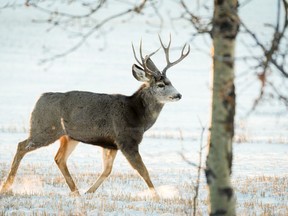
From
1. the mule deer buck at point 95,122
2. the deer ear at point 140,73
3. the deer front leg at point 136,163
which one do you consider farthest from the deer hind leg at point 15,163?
the deer ear at point 140,73

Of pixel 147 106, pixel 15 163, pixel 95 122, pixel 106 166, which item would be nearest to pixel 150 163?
pixel 147 106

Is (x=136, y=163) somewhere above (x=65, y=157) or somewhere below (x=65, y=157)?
above

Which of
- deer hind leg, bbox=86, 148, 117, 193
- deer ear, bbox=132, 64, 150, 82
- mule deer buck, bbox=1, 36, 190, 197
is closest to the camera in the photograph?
mule deer buck, bbox=1, 36, 190, 197

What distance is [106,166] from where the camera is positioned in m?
10.1

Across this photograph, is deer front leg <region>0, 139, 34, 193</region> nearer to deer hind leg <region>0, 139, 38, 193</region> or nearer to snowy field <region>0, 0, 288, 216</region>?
deer hind leg <region>0, 139, 38, 193</region>

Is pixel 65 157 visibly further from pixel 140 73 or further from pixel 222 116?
pixel 222 116

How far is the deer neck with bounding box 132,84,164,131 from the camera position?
407 inches

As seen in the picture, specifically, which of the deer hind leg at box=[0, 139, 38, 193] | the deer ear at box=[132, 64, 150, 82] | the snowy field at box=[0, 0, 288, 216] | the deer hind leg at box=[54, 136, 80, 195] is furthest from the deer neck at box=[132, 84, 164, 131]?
the deer hind leg at box=[0, 139, 38, 193]

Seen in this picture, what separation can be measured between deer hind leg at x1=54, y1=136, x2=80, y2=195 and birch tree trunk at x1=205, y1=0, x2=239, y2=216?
214 inches

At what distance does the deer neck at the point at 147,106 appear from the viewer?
10328 millimetres

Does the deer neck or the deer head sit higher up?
the deer head

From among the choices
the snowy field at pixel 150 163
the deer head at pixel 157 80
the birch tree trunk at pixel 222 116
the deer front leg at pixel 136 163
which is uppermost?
the birch tree trunk at pixel 222 116

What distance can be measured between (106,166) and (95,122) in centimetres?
76

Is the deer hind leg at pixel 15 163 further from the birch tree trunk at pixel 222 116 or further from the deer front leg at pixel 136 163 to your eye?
the birch tree trunk at pixel 222 116
